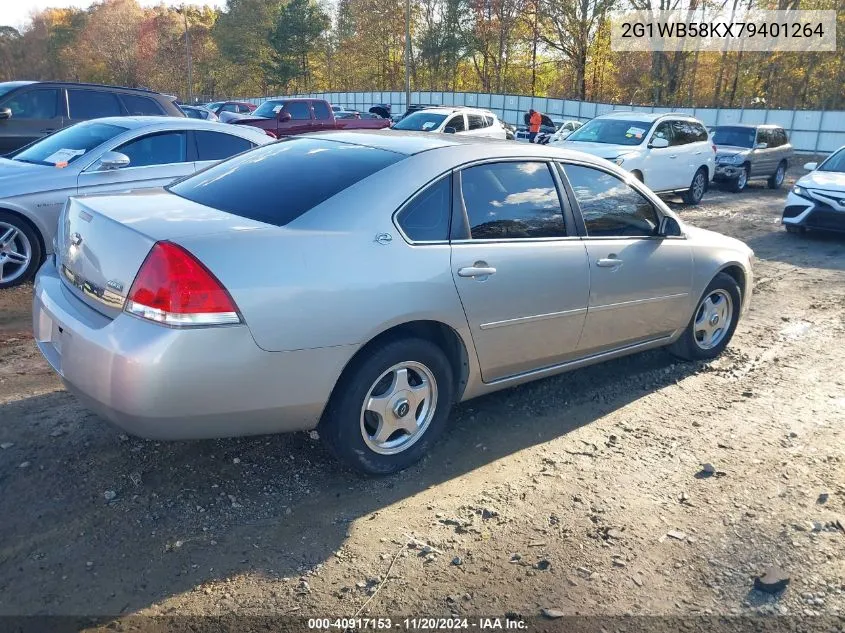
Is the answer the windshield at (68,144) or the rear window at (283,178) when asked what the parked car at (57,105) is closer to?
the windshield at (68,144)

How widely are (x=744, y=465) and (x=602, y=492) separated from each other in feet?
3.11

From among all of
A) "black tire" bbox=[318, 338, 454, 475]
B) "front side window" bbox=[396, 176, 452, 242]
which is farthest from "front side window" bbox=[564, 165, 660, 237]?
"black tire" bbox=[318, 338, 454, 475]

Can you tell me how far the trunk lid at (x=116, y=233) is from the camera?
2.88 m

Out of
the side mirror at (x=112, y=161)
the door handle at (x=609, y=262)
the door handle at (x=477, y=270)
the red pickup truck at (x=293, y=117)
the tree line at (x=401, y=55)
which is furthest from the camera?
the tree line at (x=401, y=55)

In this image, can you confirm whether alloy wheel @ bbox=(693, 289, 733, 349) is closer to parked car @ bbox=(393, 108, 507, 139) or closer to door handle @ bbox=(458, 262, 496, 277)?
door handle @ bbox=(458, 262, 496, 277)

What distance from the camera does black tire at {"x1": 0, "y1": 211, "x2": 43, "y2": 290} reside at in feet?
20.5

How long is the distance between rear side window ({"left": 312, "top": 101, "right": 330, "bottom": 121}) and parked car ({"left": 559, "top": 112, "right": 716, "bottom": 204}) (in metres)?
7.44

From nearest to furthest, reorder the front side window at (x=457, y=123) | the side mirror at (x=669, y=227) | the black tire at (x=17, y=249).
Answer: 1. the side mirror at (x=669, y=227)
2. the black tire at (x=17, y=249)
3. the front side window at (x=457, y=123)

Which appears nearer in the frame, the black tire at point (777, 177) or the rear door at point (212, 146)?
the rear door at point (212, 146)

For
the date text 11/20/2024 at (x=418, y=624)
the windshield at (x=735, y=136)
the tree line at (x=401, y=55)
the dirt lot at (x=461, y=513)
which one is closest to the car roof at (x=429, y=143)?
the dirt lot at (x=461, y=513)

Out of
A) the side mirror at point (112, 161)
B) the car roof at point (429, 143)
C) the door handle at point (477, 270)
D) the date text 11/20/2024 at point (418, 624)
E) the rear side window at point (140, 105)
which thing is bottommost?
the date text 11/20/2024 at point (418, 624)

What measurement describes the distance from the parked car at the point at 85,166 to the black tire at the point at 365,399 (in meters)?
3.73

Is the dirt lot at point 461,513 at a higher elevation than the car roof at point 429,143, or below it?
below

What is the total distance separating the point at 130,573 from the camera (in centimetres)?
267
